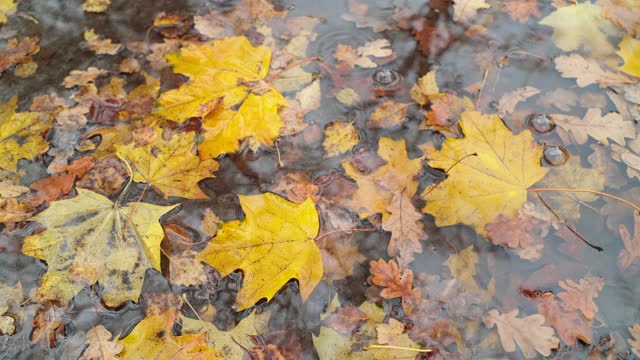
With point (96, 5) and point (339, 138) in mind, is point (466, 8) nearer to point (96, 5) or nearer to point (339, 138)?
point (339, 138)

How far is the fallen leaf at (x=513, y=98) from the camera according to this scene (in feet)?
8.27

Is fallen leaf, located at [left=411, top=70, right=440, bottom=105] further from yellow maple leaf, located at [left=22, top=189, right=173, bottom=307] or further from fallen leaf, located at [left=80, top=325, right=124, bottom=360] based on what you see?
fallen leaf, located at [left=80, top=325, right=124, bottom=360]

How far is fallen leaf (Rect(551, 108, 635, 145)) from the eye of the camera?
94.0 inches

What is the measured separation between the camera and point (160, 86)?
2652 mm

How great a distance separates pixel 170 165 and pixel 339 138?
865mm

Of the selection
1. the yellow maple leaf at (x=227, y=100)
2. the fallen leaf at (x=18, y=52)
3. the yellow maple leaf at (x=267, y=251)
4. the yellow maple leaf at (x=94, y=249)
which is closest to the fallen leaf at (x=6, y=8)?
the fallen leaf at (x=18, y=52)

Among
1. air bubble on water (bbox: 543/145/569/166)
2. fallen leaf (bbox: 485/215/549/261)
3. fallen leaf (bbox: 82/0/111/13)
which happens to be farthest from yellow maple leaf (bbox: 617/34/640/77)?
fallen leaf (bbox: 82/0/111/13)

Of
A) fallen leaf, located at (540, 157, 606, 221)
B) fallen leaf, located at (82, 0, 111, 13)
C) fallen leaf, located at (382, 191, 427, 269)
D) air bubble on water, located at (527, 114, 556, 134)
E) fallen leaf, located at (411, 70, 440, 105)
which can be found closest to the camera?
fallen leaf, located at (382, 191, 427, 269)

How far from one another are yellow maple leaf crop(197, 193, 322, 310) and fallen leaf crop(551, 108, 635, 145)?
4.68ft

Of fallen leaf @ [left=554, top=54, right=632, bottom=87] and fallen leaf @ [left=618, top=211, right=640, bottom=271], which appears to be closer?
fallen leaf @ [left=618, top=211, right=640, bottom=271]

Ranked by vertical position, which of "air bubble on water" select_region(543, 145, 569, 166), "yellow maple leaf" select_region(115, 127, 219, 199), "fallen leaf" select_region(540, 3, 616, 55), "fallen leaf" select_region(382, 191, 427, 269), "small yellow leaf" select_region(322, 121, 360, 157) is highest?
"fallen leaf" select_region(540, 3, 616, 55)

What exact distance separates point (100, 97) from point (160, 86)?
336mm

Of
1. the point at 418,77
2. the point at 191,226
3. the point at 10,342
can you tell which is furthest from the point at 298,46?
the point at 10,342

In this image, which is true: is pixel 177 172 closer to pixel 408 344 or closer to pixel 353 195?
pixel 353 195
